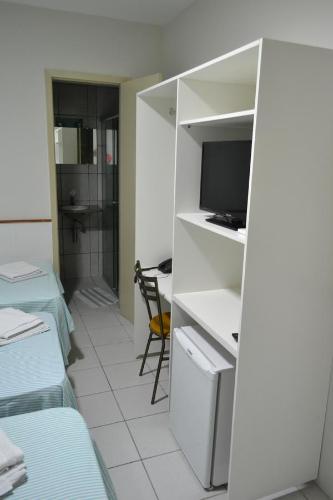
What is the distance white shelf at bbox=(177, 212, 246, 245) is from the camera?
63.6 inches

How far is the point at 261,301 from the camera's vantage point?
1572mm

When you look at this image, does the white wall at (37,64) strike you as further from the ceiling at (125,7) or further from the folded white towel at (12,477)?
the folded white towel at (12,477)

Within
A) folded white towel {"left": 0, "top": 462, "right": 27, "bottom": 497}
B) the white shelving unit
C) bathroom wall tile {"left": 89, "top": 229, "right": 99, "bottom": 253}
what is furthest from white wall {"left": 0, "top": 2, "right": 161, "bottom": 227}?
folded white towel {"left": 0, "top": 462, "right": 27, "bottom": 497}

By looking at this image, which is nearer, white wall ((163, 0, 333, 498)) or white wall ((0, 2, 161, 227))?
white wall ((163, 0, 333, 498))

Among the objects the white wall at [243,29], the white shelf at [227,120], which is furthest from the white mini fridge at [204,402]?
the white shelf at [227,120]

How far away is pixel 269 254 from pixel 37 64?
111 inches

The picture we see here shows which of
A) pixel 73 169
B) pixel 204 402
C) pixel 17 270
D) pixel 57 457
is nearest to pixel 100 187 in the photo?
pixel 73 169

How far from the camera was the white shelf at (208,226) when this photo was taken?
1.62m

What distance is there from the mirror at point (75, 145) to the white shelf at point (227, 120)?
106 inches

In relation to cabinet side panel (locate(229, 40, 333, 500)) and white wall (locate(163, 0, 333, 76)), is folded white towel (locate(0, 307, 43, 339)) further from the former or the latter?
white wall (locate(163, 0, 333, 76))

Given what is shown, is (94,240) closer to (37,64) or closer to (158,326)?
(37,64)

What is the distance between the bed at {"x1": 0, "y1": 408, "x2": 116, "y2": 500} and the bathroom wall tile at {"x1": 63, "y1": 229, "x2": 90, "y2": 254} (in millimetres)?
3422

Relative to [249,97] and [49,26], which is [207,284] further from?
[49,26]

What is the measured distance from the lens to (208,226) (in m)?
1.87
